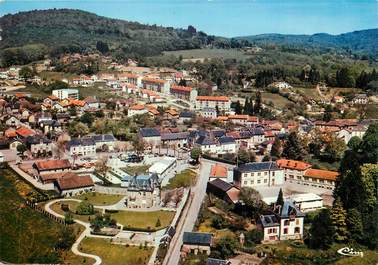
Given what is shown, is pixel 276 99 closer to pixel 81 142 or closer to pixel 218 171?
pixel 81 142

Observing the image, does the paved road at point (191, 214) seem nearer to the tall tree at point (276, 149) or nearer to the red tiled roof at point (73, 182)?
the tall tree at point (276, 149)

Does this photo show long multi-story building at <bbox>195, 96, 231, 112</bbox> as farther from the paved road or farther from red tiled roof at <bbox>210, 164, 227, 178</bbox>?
red tiled roof at <bbox>210, 164, 227, 178</bbox>

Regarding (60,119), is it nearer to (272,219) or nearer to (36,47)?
(272,219)

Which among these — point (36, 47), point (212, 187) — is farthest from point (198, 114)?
point (36, 47)

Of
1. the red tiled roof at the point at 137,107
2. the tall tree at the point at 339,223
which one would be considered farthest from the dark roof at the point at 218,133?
the tall tree at the point at 339,223

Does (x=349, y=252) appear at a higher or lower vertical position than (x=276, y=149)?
lower

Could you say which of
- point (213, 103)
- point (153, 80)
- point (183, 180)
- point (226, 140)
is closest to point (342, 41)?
point (153, 80)
